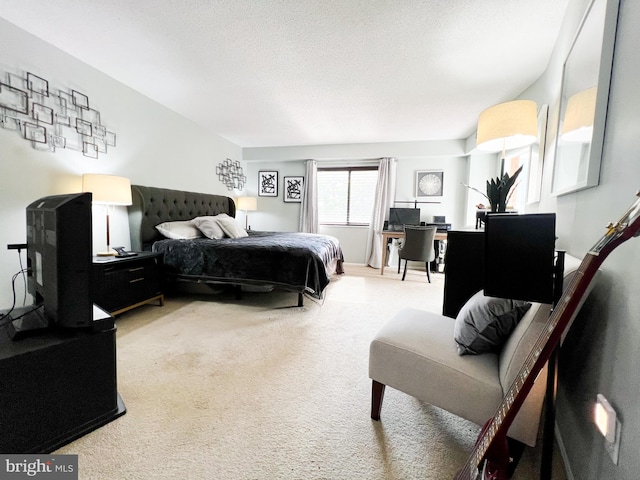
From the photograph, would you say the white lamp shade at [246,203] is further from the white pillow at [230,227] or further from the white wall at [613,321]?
the white wall at [613,321]

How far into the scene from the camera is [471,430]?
52.0 inches

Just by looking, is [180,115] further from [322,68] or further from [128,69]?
[322,68]

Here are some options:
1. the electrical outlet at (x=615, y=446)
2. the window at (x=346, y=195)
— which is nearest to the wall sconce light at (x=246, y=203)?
the window at (x=346, y=195)

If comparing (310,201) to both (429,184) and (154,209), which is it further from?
(154,209)

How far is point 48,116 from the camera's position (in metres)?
2.31

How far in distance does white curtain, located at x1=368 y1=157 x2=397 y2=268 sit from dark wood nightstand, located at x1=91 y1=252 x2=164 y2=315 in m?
3.69

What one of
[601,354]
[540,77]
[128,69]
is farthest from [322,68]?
[601,354]

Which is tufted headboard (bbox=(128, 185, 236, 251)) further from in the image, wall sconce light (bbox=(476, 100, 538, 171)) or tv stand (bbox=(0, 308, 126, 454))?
wall sconce light (bbox=(476, 100, 538, 171))

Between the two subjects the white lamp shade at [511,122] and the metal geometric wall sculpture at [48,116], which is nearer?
the white lamp shade at [511,122]

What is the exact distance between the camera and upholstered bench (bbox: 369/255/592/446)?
966 mm

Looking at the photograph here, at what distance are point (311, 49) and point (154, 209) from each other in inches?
98.6

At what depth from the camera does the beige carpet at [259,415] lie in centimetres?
111

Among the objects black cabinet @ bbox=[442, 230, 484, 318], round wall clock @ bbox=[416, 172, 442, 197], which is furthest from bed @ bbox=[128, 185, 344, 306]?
round wall clock @ bbox=[416, 172, 442, 197]

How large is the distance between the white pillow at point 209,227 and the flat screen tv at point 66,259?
2.25m
